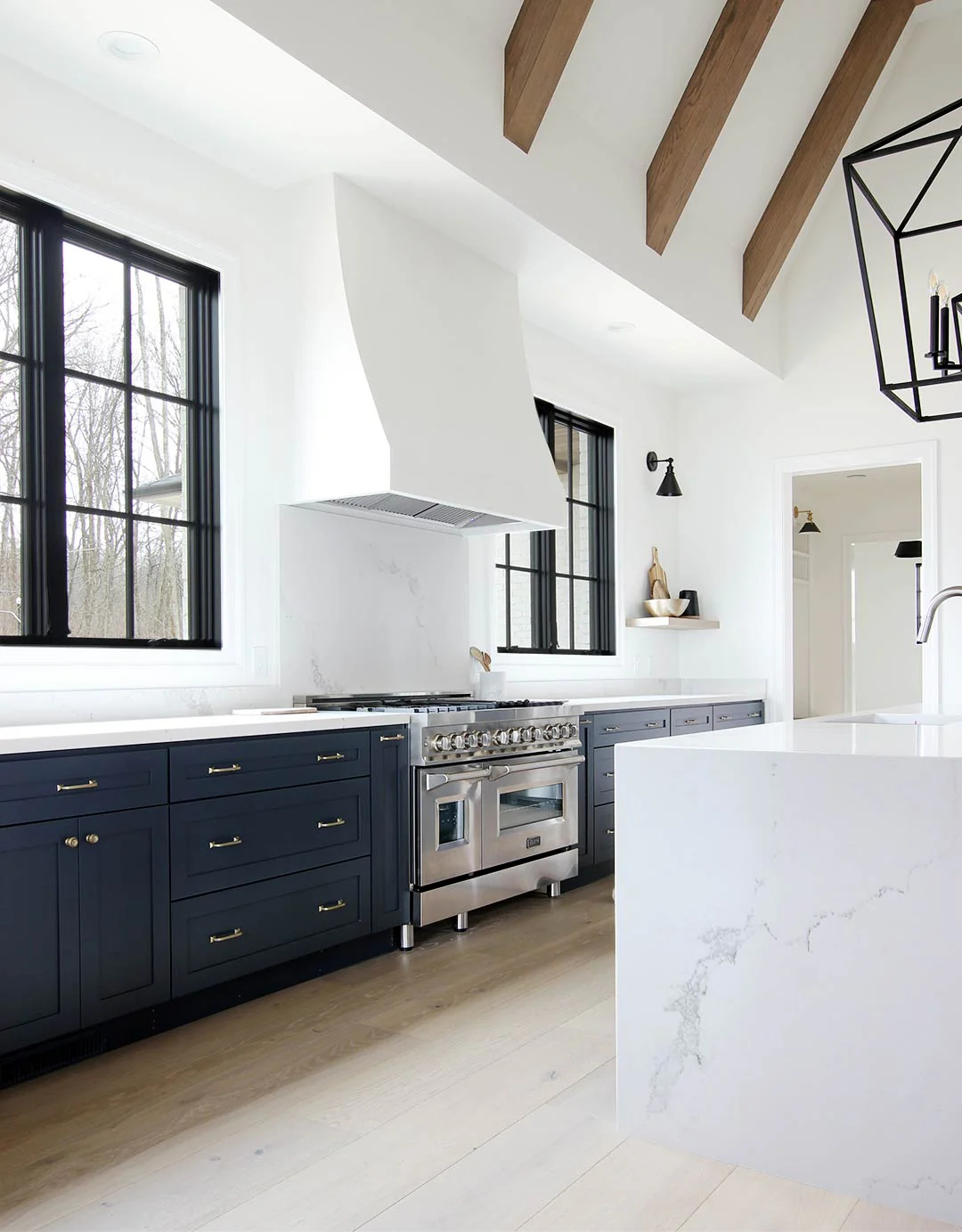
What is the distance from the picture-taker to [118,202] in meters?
3.42

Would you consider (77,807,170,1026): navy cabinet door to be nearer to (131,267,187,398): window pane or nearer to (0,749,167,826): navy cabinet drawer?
(0,749,167,826): navy cabinet drawer

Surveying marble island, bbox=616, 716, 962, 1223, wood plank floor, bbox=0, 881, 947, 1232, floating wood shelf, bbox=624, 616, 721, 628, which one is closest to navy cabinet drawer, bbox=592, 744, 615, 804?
floating wood shelf, bbox=624, 616, 721, 628

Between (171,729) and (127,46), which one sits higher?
(127,46)

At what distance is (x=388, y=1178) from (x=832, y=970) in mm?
952

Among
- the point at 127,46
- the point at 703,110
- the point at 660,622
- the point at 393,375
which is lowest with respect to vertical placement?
the point at 660,622

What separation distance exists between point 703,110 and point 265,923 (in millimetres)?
4058

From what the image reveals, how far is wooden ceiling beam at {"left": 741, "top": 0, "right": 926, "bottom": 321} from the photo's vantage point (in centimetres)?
560

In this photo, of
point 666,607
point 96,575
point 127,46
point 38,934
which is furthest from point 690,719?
point 127,46

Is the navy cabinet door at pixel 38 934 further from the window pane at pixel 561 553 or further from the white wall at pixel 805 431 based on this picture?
the white wall at pixel 805 431

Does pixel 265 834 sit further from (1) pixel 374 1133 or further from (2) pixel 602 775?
(2) pixel 602 775

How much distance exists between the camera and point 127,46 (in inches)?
117

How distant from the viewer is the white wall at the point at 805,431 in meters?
5.92

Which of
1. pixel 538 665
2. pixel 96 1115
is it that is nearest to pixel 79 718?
pixel 96 1115

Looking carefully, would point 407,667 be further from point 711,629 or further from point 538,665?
point 711,629
